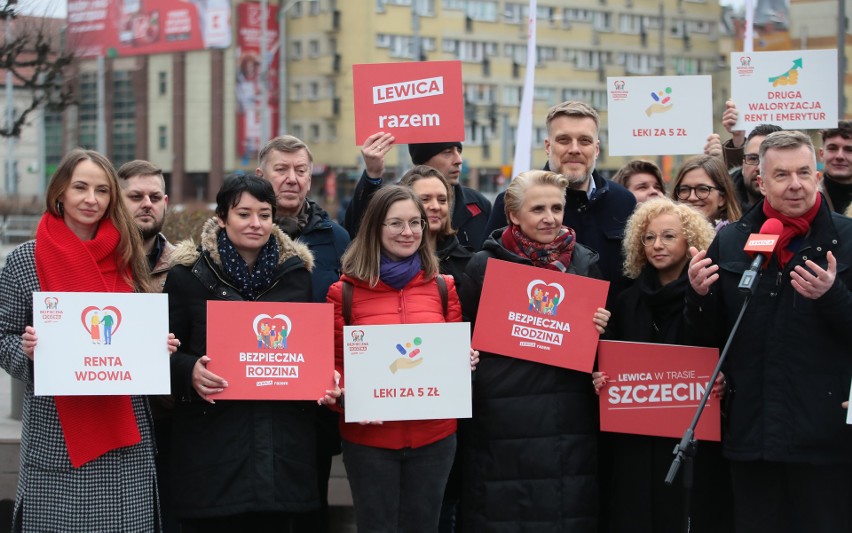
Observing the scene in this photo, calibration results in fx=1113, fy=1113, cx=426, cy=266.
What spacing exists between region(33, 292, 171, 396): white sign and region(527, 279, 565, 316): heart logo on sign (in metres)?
1.69

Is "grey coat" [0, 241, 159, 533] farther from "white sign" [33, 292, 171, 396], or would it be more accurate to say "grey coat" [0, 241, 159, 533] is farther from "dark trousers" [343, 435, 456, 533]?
"dark trousers" [343, 435, 456, 533]

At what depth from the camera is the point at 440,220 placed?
5.85 metres

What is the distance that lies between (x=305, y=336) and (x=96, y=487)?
109 centimetres

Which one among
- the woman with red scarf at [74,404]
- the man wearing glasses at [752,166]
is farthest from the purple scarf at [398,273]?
the man wearing glasses at [752,166]

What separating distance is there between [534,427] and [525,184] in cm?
116

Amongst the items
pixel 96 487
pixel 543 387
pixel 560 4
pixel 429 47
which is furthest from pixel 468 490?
pixel 560 4

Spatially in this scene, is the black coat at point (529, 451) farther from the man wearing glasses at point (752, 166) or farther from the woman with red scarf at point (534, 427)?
the man wearing glasses at point (752, 166)

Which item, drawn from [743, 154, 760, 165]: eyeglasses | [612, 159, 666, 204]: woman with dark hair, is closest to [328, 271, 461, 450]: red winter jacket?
[612, 159, 666, 204]: woman with dark hair

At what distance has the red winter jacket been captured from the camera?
5.08 m

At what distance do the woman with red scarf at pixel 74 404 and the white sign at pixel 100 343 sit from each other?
0.08m

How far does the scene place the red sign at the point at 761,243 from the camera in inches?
179

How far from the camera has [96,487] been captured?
475cm

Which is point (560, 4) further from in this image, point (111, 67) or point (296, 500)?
point (296, 500)

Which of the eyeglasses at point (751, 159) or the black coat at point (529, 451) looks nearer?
the black coat at point (529, 451)
